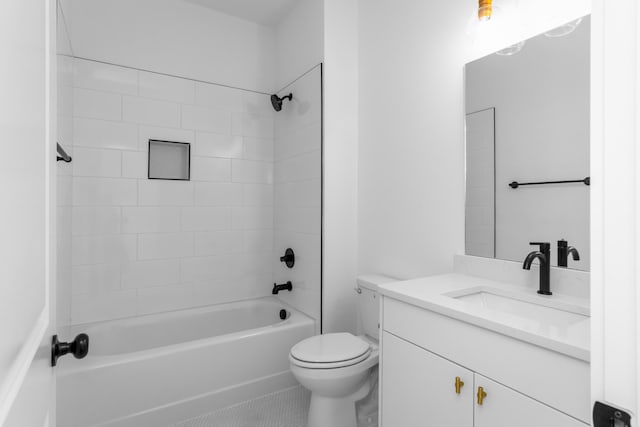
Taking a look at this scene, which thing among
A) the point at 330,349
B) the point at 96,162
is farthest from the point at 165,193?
the point at 330,349

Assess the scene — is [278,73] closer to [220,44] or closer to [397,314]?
[220,44]

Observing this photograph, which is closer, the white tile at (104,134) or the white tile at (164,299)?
the white tile at (104,134)

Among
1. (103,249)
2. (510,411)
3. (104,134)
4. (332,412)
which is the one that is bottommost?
(332,412)

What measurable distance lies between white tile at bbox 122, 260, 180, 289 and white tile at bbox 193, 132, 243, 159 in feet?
2.84

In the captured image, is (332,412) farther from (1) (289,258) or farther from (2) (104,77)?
(2) (104,77)

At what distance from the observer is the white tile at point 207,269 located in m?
2.54

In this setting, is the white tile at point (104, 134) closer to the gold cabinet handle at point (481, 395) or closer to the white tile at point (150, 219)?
the white tile at point (150, 219)

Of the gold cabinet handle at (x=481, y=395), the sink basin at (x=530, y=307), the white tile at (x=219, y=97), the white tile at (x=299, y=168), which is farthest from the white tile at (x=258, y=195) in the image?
the gold cabinet handle at (x=481, y=395)

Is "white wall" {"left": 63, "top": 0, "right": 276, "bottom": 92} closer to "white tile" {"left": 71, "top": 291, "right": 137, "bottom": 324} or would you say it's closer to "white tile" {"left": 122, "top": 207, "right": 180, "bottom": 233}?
"white tile" {"left": 122, "top": 207, "right": 180, "bottom": 233}

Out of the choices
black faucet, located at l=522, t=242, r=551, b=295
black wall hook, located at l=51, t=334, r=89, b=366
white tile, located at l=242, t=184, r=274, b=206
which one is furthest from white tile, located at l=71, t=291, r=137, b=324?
black faucet, located at l=522, t=242, r=551, b=295

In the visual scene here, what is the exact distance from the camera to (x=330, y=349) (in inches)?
69.1

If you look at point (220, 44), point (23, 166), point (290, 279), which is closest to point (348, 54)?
point (220, 44)

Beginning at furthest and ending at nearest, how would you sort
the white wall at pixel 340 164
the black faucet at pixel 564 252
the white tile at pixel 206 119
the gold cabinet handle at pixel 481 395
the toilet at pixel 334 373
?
1. the white tile at pixel 206 119
2. the white wall at pixel 340 164
3. the toilet at pixel 334 373
4. the black faucet at pixel 564 252
5. the gold cabinet handle at pixel 481 395

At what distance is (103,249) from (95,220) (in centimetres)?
20
